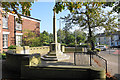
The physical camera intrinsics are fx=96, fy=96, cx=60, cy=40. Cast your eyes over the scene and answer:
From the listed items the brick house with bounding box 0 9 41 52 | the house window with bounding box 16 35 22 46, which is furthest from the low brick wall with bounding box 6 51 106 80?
the house window with bounding box 16 35 22 46

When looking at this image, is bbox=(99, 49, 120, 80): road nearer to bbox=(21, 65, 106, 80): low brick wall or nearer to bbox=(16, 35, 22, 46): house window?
bbox=(21, 65, 106, 80): low brick wall

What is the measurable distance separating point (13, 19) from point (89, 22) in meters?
14.4

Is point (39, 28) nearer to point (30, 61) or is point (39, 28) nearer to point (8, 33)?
point (8, 33)

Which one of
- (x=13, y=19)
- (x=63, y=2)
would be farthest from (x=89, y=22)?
(x=13, y=19)

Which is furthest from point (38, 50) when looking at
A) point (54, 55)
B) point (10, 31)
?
point (10, 31)

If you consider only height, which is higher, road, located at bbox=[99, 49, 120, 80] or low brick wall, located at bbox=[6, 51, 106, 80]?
low brick wall, located at bbox=[6, 51, 106, 80]

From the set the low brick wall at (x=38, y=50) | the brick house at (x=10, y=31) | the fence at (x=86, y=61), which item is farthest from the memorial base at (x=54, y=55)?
the brick house at (x=10, y=31)

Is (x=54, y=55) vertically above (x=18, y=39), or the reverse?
(x=18, y=39)

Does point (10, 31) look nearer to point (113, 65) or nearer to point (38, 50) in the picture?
point (38, 50)

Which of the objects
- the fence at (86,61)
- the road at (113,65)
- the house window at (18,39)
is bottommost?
the road at (113,65)

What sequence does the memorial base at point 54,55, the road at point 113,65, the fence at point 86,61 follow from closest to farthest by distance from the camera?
1. the road at point 113,65
2. the fence at point 86,61
3. the memorial base at point 54,55

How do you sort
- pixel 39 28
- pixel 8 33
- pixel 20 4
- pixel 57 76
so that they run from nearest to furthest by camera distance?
pixel 57 76
pixel 20 4
pixel 8 33
pixel 39 28

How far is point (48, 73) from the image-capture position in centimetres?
475

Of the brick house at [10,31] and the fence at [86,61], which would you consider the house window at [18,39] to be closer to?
the brick house at [10,31]
